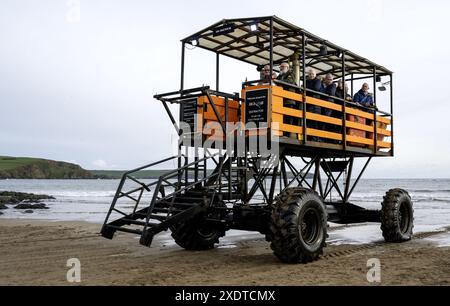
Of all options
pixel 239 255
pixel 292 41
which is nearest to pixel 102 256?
pixel 239 255

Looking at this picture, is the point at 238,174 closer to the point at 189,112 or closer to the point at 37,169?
the point at 189,112

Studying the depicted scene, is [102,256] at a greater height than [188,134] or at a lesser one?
lesser

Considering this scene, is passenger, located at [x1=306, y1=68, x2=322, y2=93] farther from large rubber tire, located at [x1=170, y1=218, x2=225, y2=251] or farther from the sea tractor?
large rubber tire, located at [x1=170, y1=218, x2=225, y2=251]

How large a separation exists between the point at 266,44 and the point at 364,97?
9.67ft

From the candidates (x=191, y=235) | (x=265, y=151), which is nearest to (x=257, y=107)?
(x=265, y=151)

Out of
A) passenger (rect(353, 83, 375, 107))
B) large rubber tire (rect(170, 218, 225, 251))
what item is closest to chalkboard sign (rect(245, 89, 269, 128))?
large rubber tire (rect(170, 218, 225, 251))

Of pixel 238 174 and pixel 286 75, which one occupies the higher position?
pixel 286 75

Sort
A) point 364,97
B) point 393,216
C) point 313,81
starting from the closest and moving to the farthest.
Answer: point 313,81 → point 393,216 → point 364,97

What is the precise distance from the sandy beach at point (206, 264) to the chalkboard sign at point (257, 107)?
262 centimetres

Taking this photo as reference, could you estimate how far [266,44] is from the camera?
11.0m

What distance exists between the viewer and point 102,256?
28.9ft
